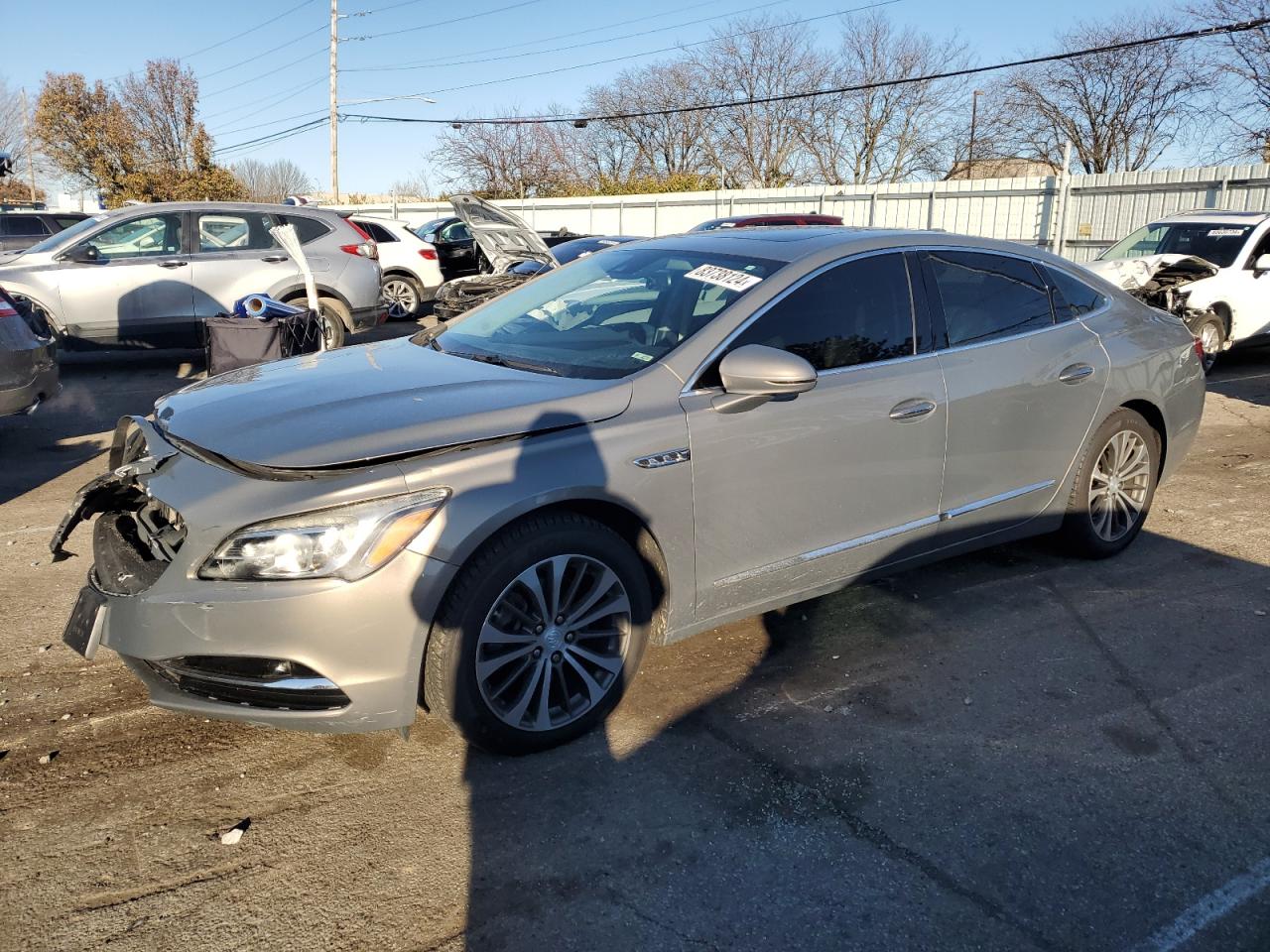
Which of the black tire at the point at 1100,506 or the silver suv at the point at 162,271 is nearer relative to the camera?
the black tire at the point at 1100,506

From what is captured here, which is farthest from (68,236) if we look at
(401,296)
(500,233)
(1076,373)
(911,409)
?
(1076,373)

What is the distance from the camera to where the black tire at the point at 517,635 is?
2.85 meters

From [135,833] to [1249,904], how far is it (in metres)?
3.04

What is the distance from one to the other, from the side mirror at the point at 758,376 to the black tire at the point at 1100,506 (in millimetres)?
2067

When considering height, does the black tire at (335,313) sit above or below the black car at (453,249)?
below

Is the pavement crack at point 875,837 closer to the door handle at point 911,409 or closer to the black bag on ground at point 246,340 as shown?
the door handle at point 911,409

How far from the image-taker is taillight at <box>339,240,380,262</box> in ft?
34.8

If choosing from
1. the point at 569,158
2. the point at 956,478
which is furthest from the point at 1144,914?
the point at 569,158

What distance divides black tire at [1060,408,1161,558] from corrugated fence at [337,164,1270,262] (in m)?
15.0

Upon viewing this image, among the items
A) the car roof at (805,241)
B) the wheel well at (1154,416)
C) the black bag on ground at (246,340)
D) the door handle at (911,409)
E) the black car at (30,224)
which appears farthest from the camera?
the black car at (30,224)

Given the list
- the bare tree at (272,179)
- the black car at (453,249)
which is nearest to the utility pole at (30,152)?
the bare tree at (272,179)

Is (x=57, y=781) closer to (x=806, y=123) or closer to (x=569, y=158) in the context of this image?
(x=806, y=123)

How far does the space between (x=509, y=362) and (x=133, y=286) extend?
7802mm

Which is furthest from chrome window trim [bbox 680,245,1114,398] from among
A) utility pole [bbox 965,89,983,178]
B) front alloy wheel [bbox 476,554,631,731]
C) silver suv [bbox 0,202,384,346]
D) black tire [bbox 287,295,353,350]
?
utility pole [bbox 965,89,983,178]
